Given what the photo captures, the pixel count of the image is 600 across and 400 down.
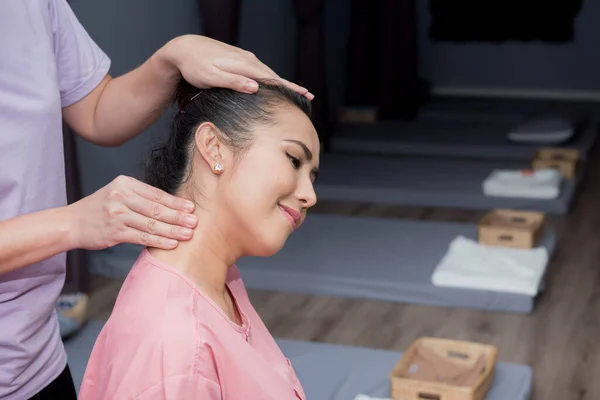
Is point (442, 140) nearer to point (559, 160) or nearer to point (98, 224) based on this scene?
point (559, 160)

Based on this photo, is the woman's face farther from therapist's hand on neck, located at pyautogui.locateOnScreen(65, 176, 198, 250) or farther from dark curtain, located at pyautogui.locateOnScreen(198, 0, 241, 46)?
dark curtain, located at pyautogui.locateOnScreen(198, 0, 241, 46)

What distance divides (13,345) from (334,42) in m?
5.72

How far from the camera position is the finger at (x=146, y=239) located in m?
1.11

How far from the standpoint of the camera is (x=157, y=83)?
137 centimetres

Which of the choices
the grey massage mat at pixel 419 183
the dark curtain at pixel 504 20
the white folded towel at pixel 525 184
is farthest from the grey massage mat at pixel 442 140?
the dark curtain at pixel 504 20

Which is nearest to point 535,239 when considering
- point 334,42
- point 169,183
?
point 169,183

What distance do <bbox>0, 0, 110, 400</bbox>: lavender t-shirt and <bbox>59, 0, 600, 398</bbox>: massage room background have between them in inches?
81.8

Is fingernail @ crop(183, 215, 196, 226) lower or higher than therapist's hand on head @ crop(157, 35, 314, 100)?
lower

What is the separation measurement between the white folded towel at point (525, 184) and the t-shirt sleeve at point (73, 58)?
129 inches

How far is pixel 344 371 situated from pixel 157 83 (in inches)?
58.5

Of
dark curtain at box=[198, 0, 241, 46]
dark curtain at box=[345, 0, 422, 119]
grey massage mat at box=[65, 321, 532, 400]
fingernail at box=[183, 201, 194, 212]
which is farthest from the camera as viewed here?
dark curtain at box=[345, 0, 422, 119]

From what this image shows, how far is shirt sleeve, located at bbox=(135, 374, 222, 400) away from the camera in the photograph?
1.10m

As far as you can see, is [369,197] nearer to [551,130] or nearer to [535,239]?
[535,239]

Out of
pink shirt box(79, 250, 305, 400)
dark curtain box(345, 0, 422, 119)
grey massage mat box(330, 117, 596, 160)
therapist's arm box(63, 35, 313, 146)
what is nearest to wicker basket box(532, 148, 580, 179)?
grey massage mat box(330, 117, 596, 160)
